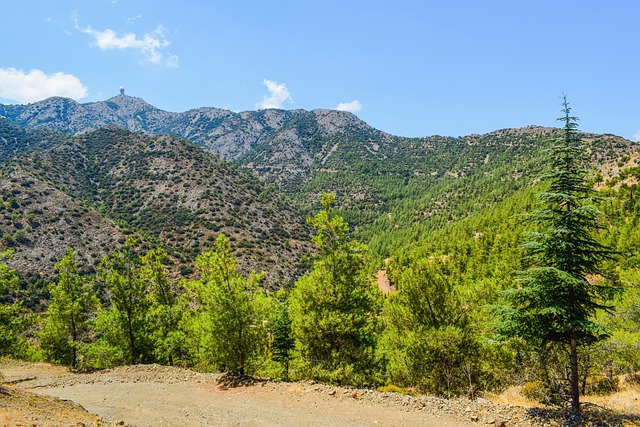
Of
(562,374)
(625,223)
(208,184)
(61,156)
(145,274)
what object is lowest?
(562,374)

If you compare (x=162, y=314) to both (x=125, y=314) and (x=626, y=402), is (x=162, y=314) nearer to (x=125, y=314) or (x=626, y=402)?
(x=125, y=314)

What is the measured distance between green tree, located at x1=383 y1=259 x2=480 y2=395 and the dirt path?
3.95 m

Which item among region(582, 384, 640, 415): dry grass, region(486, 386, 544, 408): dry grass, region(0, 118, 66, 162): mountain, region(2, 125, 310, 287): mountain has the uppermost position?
region(0, 118, 66, 162): mountain

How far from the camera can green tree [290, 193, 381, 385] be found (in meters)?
16.6

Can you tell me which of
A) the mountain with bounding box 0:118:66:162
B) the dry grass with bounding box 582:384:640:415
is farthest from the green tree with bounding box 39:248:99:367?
the mountain with bounding box 0:118:66:162

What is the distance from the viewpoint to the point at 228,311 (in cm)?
1717

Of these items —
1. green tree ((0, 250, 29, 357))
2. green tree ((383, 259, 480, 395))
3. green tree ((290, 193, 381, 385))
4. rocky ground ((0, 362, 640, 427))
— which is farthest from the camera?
green tree ((0, 250, 29, 357))

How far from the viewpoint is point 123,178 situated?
114 meters

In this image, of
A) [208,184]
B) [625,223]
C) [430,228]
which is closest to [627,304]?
[625,223]

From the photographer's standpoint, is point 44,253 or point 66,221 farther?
point 66,221

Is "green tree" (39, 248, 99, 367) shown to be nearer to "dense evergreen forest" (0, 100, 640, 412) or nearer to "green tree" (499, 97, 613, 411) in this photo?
"dense evergreen forest" (0, 100, 640, 412)

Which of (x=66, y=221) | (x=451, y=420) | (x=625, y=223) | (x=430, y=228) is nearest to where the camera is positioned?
(x=451, y=420)

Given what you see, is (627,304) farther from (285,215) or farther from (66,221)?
(285,215)

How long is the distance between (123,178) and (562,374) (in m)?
125
